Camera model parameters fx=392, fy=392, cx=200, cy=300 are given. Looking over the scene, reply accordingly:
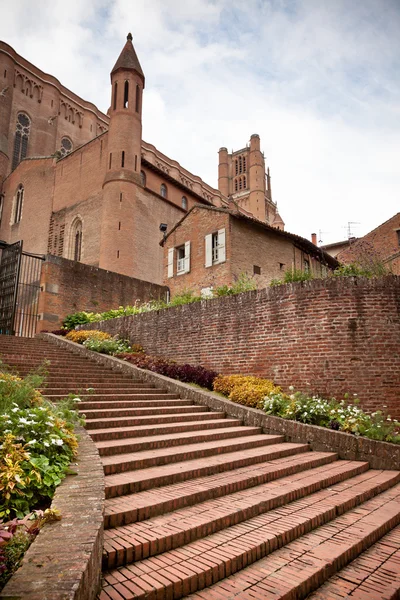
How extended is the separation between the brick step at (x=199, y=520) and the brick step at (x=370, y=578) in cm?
94

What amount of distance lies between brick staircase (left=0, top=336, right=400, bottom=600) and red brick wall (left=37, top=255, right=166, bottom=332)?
34.8 feet

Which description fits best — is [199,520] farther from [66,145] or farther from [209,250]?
[66,145]

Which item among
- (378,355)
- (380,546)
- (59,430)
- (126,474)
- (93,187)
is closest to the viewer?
(380,546)

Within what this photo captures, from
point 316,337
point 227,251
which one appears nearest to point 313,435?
point 316,337

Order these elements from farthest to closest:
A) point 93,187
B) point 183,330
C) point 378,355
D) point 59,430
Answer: point 93,187, point 183,330, point 378,355, point 59,430

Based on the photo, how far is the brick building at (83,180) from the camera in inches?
1014

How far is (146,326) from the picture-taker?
42.5 ft

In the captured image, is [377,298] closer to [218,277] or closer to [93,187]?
[218,277]

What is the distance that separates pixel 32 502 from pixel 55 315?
47.1 ft

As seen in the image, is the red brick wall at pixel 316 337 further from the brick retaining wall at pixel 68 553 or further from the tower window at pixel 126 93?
the tower window at pixel 126 93

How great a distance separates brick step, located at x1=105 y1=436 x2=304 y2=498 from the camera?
3.95 metres

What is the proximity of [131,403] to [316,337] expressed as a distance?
4217 millimetres

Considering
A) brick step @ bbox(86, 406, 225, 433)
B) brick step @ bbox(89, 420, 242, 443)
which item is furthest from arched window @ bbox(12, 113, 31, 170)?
brick step @ bbox(89, 420, 242, 443)

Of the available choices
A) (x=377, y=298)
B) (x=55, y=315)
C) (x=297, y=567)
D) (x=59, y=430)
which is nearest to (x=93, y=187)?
(x=55, y=315)
